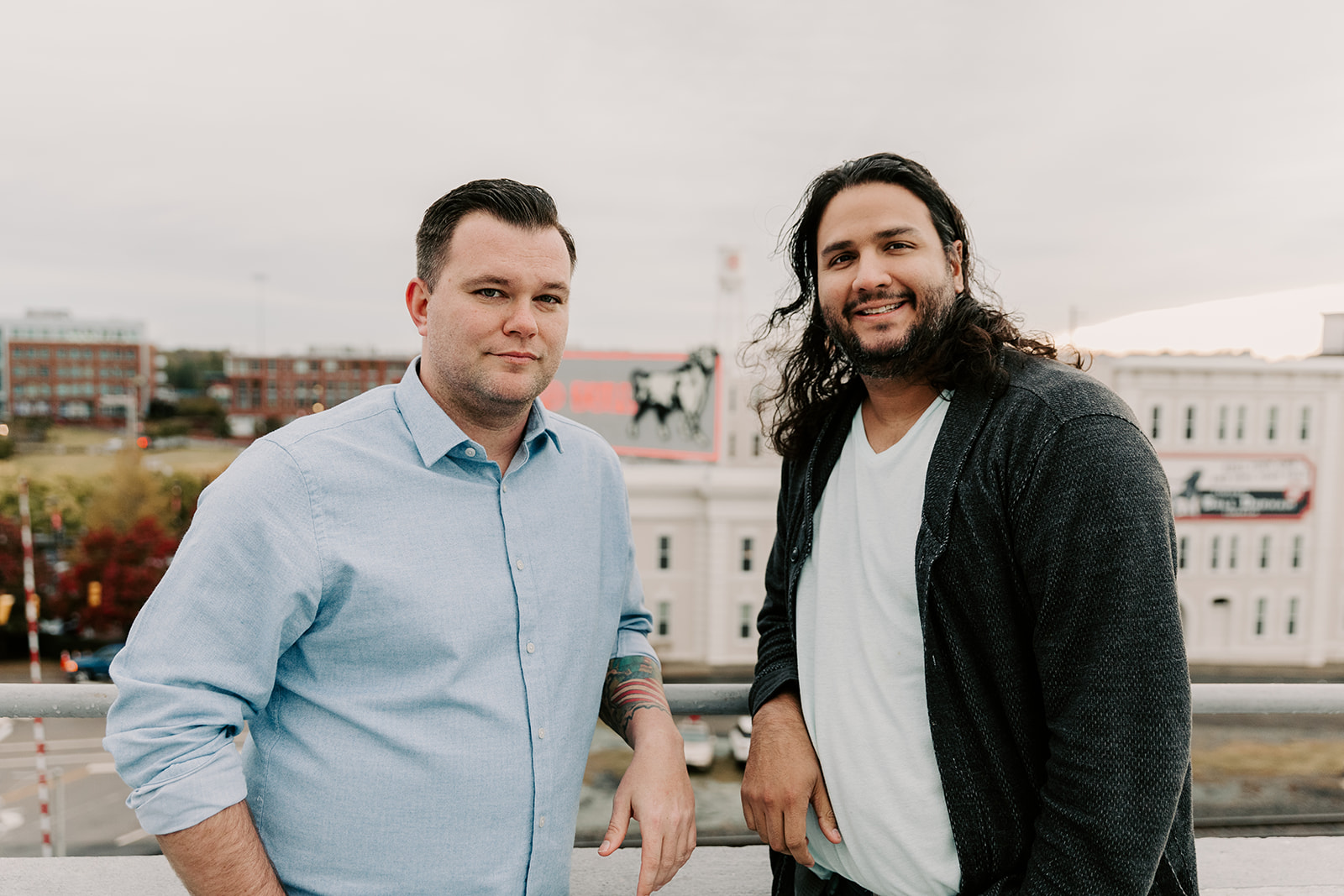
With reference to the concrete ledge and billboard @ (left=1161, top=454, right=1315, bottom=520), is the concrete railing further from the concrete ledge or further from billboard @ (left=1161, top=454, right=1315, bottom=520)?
billboard @ (left=1161, top=454, right=1315, bottom=520)

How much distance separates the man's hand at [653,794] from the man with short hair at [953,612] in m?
0.16

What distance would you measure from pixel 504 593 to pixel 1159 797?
1.19 m

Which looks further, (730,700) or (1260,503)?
(1260,503)

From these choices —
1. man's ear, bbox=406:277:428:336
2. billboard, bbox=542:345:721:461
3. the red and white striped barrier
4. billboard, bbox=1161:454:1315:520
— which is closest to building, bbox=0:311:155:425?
the red and white striped barrier

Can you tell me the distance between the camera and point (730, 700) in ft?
6.61

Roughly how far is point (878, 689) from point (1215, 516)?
1292 inches

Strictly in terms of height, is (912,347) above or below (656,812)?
above

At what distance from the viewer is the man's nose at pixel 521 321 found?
1.67 metres

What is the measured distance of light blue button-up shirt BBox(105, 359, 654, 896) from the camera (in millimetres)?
Result: 1391

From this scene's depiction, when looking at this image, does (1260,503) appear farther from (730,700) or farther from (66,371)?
(66,371)

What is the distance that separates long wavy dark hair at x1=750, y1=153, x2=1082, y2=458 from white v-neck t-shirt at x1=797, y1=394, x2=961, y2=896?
11cm

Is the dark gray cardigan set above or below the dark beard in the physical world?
below

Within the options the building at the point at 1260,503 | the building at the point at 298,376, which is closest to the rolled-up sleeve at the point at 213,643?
the building at the point at 1260,503

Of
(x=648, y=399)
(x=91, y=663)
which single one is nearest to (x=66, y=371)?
(x=91, y=663)
